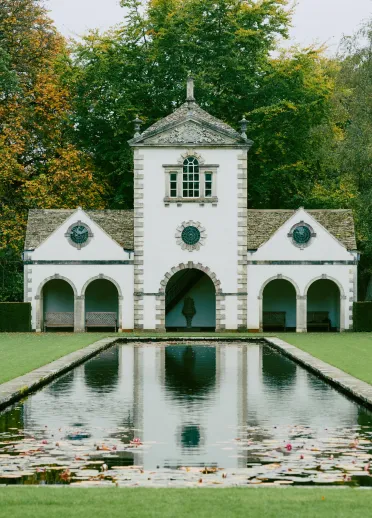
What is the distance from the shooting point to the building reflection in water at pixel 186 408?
13.8m

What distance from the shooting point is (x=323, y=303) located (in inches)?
1996

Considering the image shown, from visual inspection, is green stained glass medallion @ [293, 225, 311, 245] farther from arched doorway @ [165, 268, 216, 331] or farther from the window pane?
arched doorway @ [165, 268, 216, 331]

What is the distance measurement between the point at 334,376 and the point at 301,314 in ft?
81.2

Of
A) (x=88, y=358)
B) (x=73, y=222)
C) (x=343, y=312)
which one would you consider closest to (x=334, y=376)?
(x=88, y=358)

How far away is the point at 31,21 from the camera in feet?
188

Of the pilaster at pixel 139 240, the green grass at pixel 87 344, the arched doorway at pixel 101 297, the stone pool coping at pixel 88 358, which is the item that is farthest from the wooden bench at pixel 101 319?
the stone pool coping at pixel 88 358

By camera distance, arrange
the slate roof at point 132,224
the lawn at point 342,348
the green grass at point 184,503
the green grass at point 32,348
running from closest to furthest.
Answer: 1. the green grass at point 184,503
2. the lawn at point 342,348
3. the green grass at point 32,348
4. the slate roof at point 132,224

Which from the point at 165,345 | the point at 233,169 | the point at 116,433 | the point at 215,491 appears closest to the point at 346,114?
the point at 233,169

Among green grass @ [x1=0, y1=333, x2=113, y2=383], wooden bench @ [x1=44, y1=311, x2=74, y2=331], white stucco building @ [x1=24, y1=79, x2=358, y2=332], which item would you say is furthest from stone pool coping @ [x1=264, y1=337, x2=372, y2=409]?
wooden bench @ [x1=44, y1=311, x2=74, y2=331]

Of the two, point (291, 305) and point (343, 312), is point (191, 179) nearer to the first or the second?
point (291, 305)

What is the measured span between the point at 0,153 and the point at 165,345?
795 inches

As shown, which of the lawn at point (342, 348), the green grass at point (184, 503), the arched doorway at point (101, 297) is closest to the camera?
the green grass at point (184, 503)

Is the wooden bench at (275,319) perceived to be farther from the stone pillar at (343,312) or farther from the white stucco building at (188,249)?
the stone pillar at (343,312)

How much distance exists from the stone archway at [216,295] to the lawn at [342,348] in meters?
4.30
